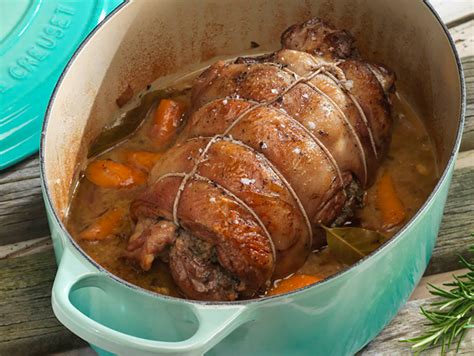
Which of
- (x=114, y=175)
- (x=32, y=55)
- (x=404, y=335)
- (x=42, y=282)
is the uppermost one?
(x=32, y=55)

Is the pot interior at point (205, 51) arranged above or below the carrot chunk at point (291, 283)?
above

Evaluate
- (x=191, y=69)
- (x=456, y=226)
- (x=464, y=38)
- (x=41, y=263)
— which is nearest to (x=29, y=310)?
(x=41, y=263)

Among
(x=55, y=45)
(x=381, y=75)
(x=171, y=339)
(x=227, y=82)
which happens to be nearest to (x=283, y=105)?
(x=227, y=82)

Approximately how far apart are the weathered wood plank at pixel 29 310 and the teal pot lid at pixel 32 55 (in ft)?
1.14

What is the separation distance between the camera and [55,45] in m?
2.47

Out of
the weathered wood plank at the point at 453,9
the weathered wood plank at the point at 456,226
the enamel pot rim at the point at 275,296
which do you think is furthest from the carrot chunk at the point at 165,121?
the weathered wood plank at the point at 453,9

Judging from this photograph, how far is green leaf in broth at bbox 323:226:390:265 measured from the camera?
194 cm

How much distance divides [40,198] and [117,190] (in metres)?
0.23

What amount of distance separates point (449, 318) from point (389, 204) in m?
0.35

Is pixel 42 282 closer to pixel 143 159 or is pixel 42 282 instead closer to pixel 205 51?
pixel 143 159

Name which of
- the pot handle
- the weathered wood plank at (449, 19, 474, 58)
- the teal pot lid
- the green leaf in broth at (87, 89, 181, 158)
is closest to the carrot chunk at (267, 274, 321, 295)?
the pot handle

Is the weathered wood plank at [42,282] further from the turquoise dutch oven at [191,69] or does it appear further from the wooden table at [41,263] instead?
the turquoise dutch oven at [191,69]

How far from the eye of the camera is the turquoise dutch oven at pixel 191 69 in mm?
1498

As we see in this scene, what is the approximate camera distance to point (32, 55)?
8.11ft
